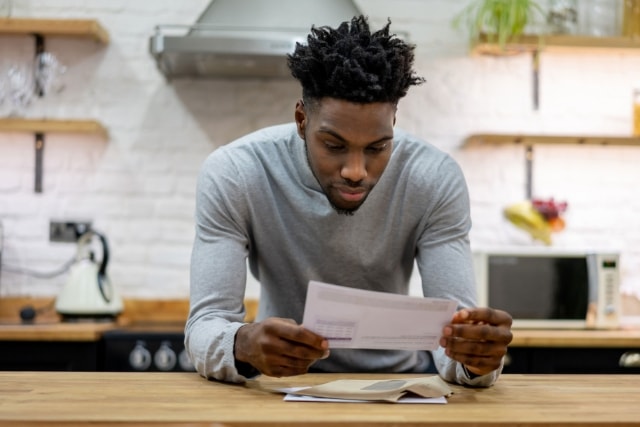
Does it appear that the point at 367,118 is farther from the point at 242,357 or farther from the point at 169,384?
the point at 169,384

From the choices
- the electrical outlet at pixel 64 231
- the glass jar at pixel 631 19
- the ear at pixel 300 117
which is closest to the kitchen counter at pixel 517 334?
the electrical outlet at pixel 64 231

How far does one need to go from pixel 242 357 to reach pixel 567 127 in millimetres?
2562

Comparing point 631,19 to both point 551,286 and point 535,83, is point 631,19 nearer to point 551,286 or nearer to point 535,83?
point 535,83

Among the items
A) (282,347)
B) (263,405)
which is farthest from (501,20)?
(263,405)

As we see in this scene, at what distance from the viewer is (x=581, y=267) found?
10.9 ft

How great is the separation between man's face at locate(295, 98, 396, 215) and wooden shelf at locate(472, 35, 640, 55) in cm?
200

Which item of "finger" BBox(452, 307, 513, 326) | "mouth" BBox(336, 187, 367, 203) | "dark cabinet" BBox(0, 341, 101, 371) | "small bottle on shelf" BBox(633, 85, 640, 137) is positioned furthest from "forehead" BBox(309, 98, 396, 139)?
"small bottle on shelf" BBox(633, 85, 640, 137)

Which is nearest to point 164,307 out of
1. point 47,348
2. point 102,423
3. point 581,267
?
point 47,348

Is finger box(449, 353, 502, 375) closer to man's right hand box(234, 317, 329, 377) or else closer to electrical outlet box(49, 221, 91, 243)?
man's right hand box(234, 317, 329, 377)

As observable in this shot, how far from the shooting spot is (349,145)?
1710mm

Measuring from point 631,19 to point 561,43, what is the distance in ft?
1.15

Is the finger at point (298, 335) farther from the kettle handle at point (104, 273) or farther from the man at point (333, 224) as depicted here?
the kettle handle at point (104, 273)

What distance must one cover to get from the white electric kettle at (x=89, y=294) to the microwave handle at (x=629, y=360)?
183cm

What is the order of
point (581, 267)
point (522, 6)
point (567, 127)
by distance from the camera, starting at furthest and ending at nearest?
point (567, 127), point (522, 6), point (581, 267)
